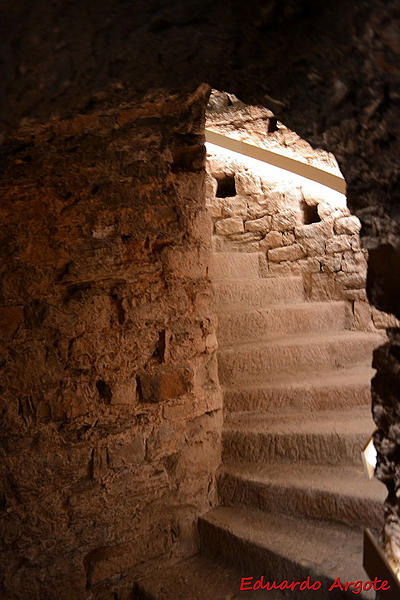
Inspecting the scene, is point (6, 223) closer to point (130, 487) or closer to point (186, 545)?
point (130, 487)

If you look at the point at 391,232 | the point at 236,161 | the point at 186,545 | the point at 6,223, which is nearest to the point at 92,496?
the point at 186,545

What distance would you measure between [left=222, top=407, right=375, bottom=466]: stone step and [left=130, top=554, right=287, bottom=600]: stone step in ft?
1.65

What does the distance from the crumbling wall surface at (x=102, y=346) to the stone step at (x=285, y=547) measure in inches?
5.5

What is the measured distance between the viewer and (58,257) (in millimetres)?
2121

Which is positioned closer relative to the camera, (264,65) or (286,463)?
(264,65)

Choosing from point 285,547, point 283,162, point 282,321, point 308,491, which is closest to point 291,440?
point 308,491

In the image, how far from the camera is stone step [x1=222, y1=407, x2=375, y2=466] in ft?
8.20

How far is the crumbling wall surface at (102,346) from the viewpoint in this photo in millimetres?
2025

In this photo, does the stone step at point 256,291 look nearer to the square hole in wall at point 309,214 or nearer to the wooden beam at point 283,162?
the square hole in wall at point 309,214

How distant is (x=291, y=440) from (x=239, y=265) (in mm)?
1641

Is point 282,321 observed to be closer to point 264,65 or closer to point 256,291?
point 256,291

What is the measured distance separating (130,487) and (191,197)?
4.31ft

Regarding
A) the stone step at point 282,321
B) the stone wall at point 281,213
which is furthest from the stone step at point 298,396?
the stone wall at point 281,213

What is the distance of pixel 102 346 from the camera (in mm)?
2203
